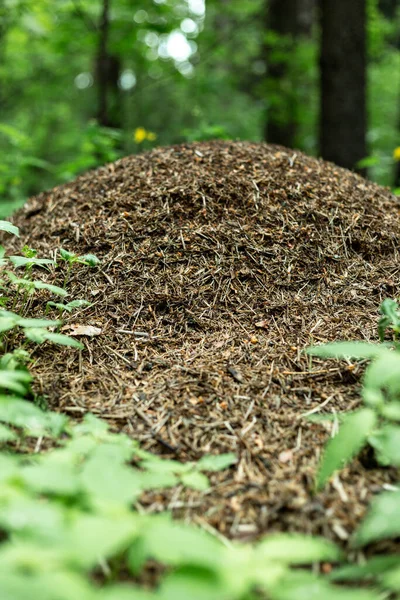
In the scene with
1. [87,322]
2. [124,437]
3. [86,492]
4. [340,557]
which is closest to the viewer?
[86,492]

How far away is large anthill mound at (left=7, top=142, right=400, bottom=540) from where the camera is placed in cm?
148

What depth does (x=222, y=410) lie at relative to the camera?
1.74 m

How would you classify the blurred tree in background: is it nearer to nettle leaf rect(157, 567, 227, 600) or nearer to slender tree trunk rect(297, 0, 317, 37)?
slender tree trunk rect(297, 0, 317, 37)

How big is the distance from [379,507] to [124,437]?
2.49 ft

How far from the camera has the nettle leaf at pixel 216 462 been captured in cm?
142

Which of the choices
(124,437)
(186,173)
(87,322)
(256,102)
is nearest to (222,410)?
(124,437)

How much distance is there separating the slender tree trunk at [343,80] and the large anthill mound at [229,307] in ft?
A: 7.10

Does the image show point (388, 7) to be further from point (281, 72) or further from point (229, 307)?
point (229, 307)

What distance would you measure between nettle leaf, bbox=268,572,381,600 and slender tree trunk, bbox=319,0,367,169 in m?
4.72

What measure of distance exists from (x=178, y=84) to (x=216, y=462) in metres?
7.64

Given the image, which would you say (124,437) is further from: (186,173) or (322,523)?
(186,173)

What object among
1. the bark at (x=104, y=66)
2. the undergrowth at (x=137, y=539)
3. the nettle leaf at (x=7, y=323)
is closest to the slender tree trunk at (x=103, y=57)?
the bark at (x=104, y=66)

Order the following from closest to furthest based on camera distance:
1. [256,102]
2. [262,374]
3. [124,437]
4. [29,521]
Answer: [29,521] → [124,437] → [262,374] → [256,102]

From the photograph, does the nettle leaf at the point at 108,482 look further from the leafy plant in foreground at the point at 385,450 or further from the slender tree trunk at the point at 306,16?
the slender tree trunk at the point at 306,16
